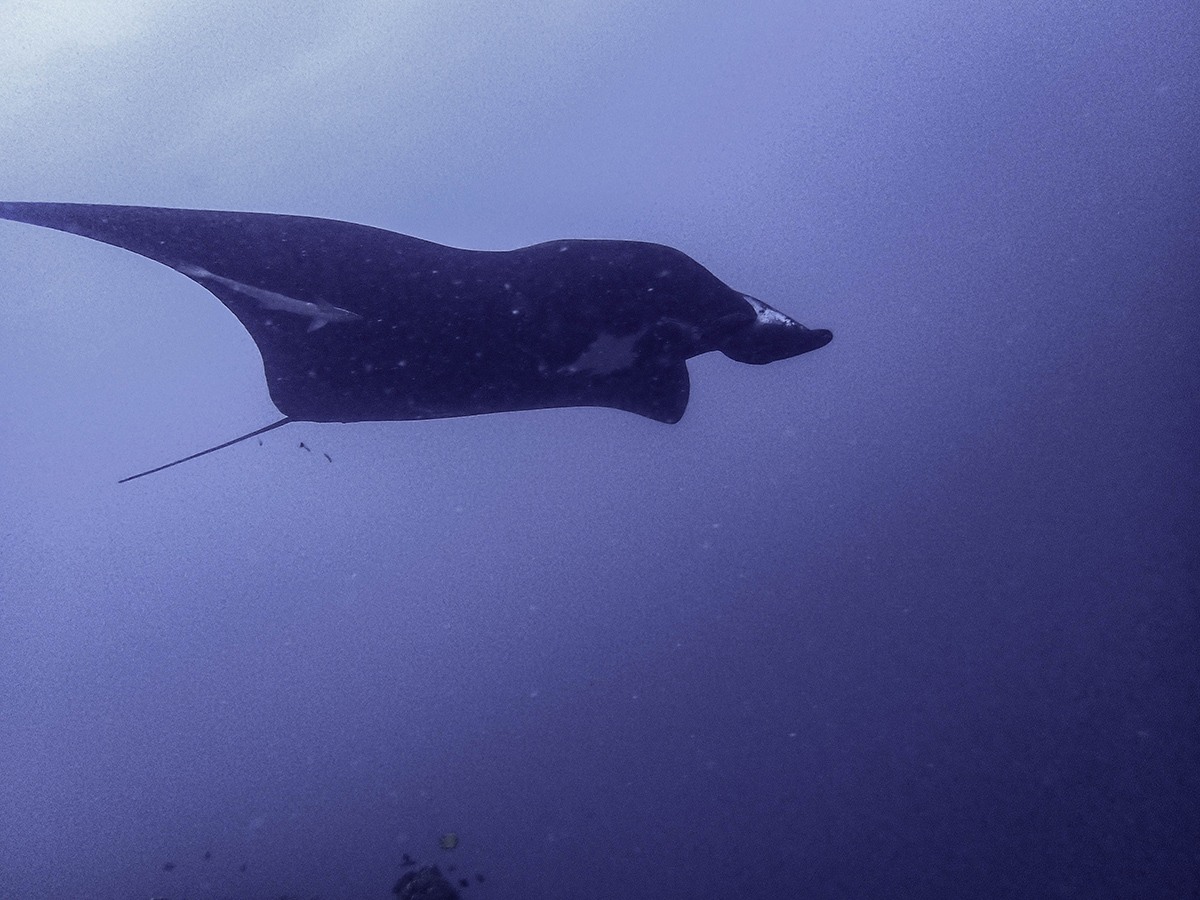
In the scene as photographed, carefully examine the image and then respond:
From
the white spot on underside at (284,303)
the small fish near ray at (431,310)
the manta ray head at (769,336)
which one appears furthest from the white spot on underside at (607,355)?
the white spot on underside at (284,303)

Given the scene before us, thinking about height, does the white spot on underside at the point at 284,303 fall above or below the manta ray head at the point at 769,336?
above

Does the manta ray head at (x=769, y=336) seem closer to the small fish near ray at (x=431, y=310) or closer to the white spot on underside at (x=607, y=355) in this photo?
the small fish near ray at (x=431, y=310)

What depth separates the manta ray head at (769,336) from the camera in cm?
267

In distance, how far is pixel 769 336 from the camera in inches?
109

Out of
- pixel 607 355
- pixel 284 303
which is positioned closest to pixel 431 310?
pixel 284 303

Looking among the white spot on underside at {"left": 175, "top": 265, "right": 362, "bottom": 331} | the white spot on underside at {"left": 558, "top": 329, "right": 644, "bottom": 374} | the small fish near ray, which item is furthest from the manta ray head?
the white spot on underside at {"left": 175, "top": 265, "right": 362, "bottom": 331}

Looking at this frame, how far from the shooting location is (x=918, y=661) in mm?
4117

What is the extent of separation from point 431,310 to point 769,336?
169 cm

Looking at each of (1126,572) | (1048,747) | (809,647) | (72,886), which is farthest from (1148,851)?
(72,886)

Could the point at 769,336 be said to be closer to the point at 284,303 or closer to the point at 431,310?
the point at 431,310

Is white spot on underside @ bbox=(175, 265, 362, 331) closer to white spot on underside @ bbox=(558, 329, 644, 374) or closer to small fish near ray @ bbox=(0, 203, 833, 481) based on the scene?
small fish near ray @ bbox=(0, 203, 833, 481)

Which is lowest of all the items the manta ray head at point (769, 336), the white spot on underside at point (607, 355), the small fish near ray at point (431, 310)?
the manta ray head at point (769, 336)

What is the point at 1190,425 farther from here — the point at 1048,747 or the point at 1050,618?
the point at 1048,747

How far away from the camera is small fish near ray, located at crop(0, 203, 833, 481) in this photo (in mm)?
1998
